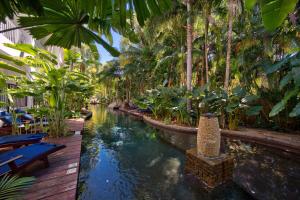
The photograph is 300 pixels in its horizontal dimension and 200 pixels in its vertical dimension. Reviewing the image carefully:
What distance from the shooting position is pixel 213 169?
13.1 feet

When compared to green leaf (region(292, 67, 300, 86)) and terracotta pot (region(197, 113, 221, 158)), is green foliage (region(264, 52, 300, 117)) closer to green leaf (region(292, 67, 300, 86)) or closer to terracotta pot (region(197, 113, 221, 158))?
green leaf (region(292, 67, 300, 86))

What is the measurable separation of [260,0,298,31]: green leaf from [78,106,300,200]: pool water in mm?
3351

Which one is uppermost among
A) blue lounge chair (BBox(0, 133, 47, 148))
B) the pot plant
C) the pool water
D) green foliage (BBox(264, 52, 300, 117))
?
green foliage (BBox(264, 52, 300, 117))

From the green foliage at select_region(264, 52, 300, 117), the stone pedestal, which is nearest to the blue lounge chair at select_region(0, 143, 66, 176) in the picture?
the stone pedestal

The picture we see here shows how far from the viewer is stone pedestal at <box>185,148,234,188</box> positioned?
403 cm

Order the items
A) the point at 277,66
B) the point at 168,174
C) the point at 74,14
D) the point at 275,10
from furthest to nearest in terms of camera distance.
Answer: the point at 277,66
the point at 168,174
the point at 74,14
the point at 275,10

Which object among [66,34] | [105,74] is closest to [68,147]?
[66,34]

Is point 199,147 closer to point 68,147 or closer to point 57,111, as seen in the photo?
point 68,147

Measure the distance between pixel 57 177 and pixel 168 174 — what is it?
8.69ft

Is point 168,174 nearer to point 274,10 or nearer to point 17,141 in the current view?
point 274,10

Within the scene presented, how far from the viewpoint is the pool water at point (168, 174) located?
386cm

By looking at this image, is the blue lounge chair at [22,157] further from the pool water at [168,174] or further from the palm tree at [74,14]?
the palm tree at [74,14]

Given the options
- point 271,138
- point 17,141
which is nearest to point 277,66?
point 271,138

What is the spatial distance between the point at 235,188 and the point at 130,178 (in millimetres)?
2497
